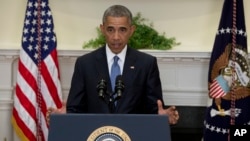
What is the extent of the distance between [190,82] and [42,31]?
153cm

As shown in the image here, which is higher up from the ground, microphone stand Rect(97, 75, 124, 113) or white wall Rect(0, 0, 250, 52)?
white wall Rect(0, 0, 250, 52)

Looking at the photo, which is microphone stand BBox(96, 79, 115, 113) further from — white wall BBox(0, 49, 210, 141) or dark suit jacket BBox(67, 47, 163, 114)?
white wall BBox(0, 49, 210, 141)

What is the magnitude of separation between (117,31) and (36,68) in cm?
153

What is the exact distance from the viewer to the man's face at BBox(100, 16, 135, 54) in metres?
2.33

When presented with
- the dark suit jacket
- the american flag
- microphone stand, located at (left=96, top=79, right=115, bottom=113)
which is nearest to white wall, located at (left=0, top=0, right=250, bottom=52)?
the american flag

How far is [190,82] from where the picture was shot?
156 inches

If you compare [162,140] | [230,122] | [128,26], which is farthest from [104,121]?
[230,122]

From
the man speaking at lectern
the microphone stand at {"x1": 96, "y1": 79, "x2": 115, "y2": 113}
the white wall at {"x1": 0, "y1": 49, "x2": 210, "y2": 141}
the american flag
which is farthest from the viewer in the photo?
the white wall at {"x1": 0, "y1": 49, "x2": 210, "y2": 141}

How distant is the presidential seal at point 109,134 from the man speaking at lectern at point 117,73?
69 cm

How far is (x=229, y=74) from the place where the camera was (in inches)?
136

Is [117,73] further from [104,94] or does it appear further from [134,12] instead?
[134,12]

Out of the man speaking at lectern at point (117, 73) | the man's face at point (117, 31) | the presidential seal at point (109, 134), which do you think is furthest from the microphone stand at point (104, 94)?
the man's face at point (117, 31)

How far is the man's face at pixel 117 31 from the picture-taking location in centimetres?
233

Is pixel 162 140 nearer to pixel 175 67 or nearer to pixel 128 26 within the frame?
pixel 128 26
